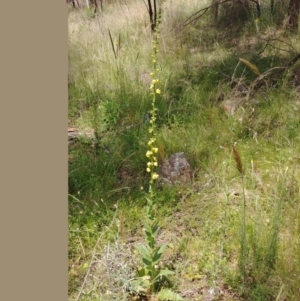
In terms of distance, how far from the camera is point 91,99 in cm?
440

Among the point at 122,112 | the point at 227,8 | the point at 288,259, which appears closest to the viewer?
the point at 288,259

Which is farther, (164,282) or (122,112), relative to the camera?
(122,112)

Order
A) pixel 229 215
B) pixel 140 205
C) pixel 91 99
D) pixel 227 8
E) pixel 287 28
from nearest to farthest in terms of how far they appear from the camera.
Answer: pixel 229 215, pixel 140 205, pixel 91 99, pixel 287 28, pixel 227 8

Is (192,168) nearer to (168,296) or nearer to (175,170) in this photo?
(175,170)

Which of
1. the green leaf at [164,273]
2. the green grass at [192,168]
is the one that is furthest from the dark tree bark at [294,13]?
the green leaf at [164,273]

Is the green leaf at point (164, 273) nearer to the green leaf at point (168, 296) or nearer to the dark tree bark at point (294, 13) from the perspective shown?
the green leaf at point (168, 296)

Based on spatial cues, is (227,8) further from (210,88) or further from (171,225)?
(171,225)

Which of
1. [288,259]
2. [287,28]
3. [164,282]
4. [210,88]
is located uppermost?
[287,28]

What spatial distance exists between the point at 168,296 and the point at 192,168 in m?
1.21

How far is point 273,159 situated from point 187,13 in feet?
13.6

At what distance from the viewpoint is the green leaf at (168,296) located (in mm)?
2006

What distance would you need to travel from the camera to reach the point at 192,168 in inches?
119

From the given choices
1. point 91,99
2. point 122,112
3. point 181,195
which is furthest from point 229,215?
point 91,99

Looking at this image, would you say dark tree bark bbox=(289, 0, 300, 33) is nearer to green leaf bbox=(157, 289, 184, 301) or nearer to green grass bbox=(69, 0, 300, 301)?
green grass bbox=(69, 0, 300, 301)
